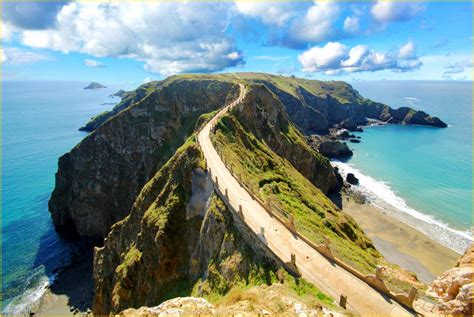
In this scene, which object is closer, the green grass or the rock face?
the rock face

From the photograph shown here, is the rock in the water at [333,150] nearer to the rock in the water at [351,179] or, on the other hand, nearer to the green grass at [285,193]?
the rock in the water at [351,179]

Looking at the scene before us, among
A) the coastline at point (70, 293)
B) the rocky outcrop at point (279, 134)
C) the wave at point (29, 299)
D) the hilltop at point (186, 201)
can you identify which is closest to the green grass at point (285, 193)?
the hilltop at point (186, 201)

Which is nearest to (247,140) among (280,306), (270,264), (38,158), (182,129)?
(182,129)

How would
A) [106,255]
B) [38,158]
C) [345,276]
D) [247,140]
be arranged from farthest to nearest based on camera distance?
[38,158]
[247,140]
[106,255]
[345,276]

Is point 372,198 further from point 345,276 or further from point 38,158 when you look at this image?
point 38,158

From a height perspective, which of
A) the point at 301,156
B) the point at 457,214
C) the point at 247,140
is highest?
the point at 247,140

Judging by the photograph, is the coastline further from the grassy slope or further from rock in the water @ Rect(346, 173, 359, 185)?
rock in the water @ Rect(346, 173, 359, 185)

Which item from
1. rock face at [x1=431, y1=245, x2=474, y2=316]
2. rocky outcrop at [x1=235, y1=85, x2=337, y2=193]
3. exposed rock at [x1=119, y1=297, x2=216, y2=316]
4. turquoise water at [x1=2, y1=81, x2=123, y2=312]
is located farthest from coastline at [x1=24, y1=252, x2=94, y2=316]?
rock face at [x1=431, y1=245, x2=474, y2=316]
